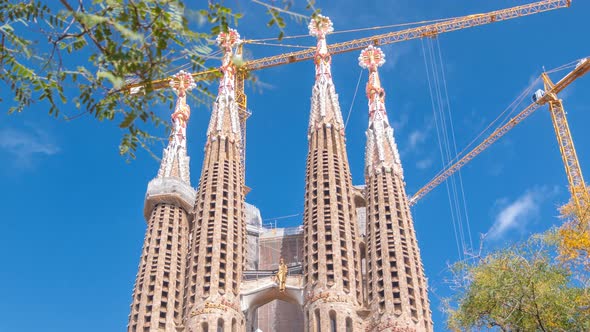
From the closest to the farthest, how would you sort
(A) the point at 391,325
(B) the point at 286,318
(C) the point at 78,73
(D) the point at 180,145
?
(C) the point at 78,73
(A) the point at 391,325
(B) the point at 286,318
(D) the point at 180,145

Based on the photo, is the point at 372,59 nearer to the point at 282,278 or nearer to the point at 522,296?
the point at 282,278

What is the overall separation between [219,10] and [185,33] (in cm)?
41

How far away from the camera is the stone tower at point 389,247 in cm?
3478

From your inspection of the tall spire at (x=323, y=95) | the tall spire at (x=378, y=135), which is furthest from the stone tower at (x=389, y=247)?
the tall spire at (x=323, y=95)

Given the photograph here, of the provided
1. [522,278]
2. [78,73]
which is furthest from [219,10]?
[522,278]

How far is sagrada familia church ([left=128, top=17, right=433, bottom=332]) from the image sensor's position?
35875 mm

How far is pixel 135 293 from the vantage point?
38.2 meters

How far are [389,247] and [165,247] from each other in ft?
38.4

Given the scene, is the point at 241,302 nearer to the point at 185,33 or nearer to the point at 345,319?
the point at 345,319

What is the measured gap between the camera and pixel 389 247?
37.4m

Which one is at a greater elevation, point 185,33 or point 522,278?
point 522,278

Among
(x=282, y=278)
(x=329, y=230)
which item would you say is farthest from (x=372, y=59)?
(x=282, y=278)

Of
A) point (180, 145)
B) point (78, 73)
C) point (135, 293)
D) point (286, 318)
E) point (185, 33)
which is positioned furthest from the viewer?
point (180, 145)

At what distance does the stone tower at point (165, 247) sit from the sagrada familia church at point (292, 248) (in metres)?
0.07
